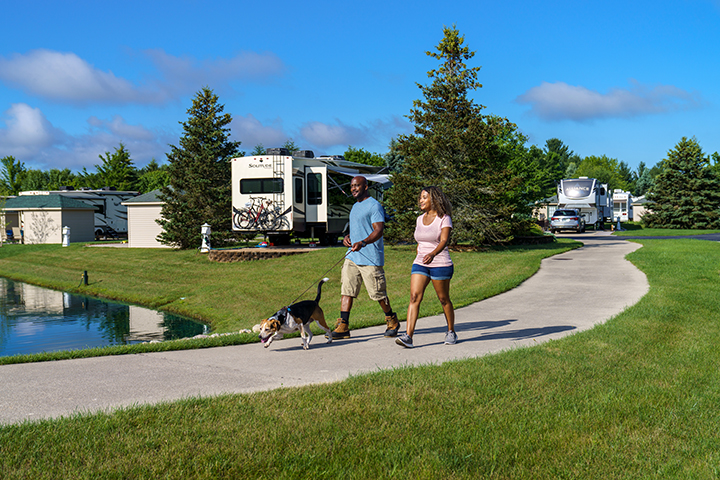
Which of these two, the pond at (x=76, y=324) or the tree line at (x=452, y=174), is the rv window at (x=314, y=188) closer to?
the tree line at (x=452, y=174)

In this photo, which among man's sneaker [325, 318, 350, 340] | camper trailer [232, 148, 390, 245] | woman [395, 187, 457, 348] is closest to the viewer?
woman [395, 187, 457, 348]

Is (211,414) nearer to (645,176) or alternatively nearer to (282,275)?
(282,275)

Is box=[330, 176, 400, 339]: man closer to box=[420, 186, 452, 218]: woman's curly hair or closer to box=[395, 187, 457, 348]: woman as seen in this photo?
box=[395, 187, 457, 348]: woman

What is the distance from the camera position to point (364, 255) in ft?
24.2

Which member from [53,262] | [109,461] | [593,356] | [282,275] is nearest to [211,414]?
[109,461]

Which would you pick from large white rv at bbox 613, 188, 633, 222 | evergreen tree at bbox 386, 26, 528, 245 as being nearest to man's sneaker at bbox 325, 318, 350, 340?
evergreen tree at bbox 386, 26, 528, 245

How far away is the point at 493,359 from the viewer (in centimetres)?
592

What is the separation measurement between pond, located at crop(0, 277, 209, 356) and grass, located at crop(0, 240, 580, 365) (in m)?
0.83

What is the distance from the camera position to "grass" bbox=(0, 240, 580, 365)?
1302cm

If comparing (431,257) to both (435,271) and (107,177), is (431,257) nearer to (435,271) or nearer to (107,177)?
(435,271)

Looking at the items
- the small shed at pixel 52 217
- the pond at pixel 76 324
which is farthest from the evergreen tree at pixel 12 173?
the pond at pixel 76 324

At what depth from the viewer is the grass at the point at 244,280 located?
13.0m

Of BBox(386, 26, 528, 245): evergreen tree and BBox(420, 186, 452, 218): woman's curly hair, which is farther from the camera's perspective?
BBox(386, 26, 528, 245): evergreen tree

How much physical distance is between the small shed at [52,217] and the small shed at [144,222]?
8.39 meters
